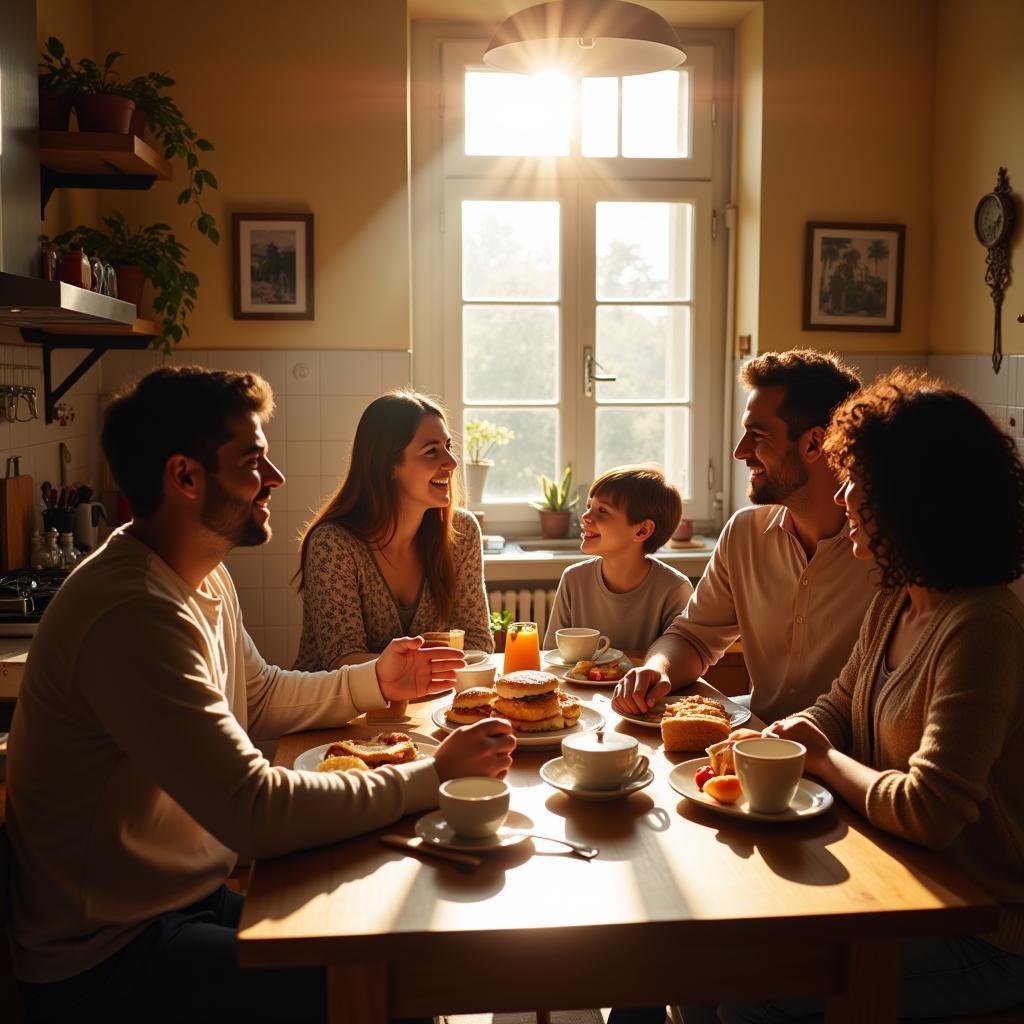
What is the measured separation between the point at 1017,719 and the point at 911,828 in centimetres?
21

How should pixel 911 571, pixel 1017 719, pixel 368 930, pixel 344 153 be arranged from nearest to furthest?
pixel 368 930 < pixel 1017 719 < pixel 911 571 < pixel 344 153

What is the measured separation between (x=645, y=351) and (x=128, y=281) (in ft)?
Result: 6.17

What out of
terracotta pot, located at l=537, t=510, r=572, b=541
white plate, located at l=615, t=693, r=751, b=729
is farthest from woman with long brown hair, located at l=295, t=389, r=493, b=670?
terracotta pot, located at l=537, t=510, r=572, b=541

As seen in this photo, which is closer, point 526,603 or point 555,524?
point 526,603

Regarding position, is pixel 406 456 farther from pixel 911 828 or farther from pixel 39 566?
pixel 911 828

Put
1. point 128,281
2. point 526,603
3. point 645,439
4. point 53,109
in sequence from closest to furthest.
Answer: point 53,109 → point 128,281 → point 526,603 → point 645,439

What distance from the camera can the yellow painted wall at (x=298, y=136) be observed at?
3602 mm

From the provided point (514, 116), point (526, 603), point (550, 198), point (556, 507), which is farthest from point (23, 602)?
point (514, 116)

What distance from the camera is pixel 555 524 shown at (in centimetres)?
398

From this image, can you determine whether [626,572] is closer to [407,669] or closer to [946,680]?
[407,669]

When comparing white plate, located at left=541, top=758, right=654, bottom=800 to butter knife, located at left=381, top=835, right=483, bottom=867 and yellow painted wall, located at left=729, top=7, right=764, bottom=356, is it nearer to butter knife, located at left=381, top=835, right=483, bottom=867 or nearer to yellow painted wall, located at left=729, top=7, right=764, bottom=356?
butter knife, located at left=381, top=835, right=483, bottom=867

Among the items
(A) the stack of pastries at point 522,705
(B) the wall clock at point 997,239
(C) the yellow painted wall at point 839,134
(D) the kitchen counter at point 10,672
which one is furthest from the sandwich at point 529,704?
(C) the yellow painted wall at point 839,134

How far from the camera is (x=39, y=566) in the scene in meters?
2.83

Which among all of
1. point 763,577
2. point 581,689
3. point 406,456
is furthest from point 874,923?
point 406,456
